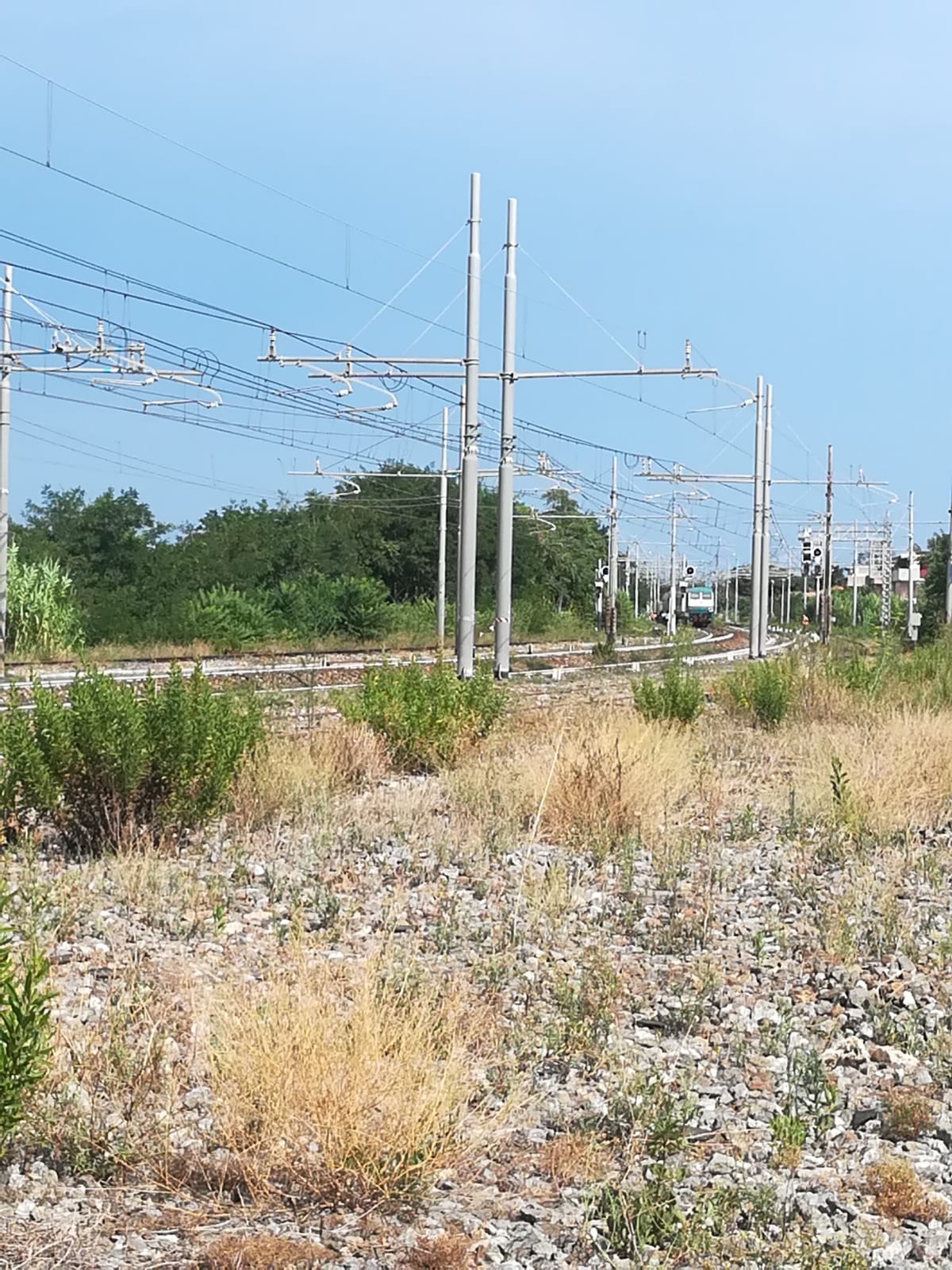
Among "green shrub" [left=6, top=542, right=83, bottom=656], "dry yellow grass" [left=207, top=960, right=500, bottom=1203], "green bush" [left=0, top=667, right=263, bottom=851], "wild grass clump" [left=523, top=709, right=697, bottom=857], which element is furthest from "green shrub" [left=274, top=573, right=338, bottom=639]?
"dry yellow grass" [left=207, top=960, right=500, bottom=1203]

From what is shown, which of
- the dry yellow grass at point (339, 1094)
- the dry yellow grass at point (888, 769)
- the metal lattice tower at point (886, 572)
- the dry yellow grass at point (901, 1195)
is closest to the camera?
the dry yellow grass at point (901, 1195)

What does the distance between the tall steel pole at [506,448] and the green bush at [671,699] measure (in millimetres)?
8859

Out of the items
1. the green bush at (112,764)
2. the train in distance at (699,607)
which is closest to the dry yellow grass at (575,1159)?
the green bush at (112,764)

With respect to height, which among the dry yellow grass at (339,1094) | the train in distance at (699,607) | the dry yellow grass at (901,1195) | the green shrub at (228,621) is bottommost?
the dry yellow grass at (901,1195)

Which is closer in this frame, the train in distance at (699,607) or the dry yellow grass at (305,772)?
the dry yellow grass at (305,772)

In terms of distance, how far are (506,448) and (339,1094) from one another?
22218 millimetres

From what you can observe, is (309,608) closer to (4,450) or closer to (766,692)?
(4,450)

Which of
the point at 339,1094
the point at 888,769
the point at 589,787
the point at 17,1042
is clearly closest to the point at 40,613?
the point at 589,787

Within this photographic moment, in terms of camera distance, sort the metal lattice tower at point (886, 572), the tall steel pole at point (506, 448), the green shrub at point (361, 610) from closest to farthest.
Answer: the tall steel pole at point (506, 448) < the green shrub at point (361, 610) < the metal lattice tower at point (886, 572)

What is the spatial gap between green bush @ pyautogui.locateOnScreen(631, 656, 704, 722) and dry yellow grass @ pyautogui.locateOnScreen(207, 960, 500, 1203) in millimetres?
11465

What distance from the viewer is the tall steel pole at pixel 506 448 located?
26.8 m

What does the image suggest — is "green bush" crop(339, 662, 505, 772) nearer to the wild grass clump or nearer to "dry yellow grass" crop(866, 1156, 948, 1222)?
the wild grass clump

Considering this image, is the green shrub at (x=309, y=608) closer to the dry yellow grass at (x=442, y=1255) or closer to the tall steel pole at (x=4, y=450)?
the tall steel pole at (x=4, y=450)

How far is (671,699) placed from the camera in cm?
1745
